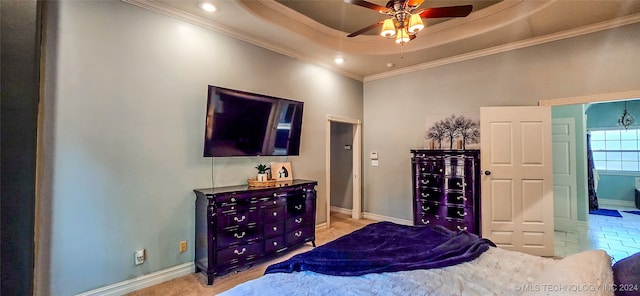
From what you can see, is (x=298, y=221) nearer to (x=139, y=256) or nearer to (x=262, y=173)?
(x=262, y=173)

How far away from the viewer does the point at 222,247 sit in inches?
107

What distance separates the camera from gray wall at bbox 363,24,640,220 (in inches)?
124

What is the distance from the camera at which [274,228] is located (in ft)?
10.4

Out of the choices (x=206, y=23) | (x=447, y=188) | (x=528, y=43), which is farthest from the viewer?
(x=447, y=188)

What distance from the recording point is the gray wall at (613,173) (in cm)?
616

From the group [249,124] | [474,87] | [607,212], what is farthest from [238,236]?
[607,212]

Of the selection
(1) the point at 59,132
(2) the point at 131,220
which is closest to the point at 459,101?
(2) the point at 131,220

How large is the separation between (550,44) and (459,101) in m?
1.23

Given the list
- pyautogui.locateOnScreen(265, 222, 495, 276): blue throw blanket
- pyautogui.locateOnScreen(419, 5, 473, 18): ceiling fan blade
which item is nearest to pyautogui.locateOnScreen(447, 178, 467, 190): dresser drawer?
pyautogui.locateOnScreen(265, 222, 495, 276): blue throw blanket

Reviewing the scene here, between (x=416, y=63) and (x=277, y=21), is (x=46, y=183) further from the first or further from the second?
(x=416, y=63)

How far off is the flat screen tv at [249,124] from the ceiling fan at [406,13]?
161cm

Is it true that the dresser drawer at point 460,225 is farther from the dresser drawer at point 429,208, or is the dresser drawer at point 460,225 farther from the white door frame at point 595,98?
the white door frame at point 595,98

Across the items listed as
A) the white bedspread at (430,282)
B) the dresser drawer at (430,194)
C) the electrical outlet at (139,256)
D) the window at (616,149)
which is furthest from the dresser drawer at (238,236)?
the window at (616,149)

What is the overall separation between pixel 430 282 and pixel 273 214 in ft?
6.85
